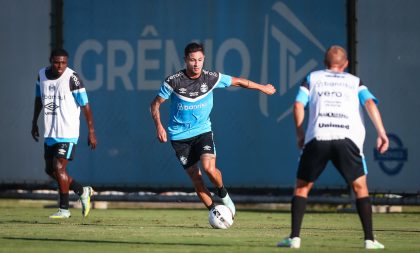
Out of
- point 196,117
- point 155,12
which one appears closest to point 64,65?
point 196,117

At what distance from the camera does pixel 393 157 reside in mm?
20531

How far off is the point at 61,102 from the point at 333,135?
683cm

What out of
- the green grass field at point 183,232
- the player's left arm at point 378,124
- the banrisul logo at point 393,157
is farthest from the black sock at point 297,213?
the banrisul logo at point 393,157

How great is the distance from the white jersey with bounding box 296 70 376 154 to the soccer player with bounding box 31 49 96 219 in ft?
20.7

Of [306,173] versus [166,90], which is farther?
[166,90]

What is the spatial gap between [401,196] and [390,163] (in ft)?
2.00

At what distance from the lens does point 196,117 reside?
16.3 m

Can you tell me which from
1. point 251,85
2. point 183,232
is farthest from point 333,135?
point 251,85

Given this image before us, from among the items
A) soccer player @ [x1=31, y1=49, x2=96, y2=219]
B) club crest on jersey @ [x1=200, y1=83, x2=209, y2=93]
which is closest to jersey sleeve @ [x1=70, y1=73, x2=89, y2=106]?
soccer player @ [x1=31, y1=49, x2=96, y2=219]

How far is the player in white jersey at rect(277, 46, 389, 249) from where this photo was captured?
1227 centimetres

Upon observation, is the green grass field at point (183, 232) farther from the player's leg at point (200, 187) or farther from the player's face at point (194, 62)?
the player's face at point (194, 62)

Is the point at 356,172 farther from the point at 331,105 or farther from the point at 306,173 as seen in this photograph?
the point at 331,105

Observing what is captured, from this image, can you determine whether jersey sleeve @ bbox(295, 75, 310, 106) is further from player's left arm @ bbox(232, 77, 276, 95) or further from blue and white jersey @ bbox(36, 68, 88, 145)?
blue and white jersey @ bbox(36, 68, 88, 145)

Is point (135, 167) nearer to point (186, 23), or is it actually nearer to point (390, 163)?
point (186, 23)
